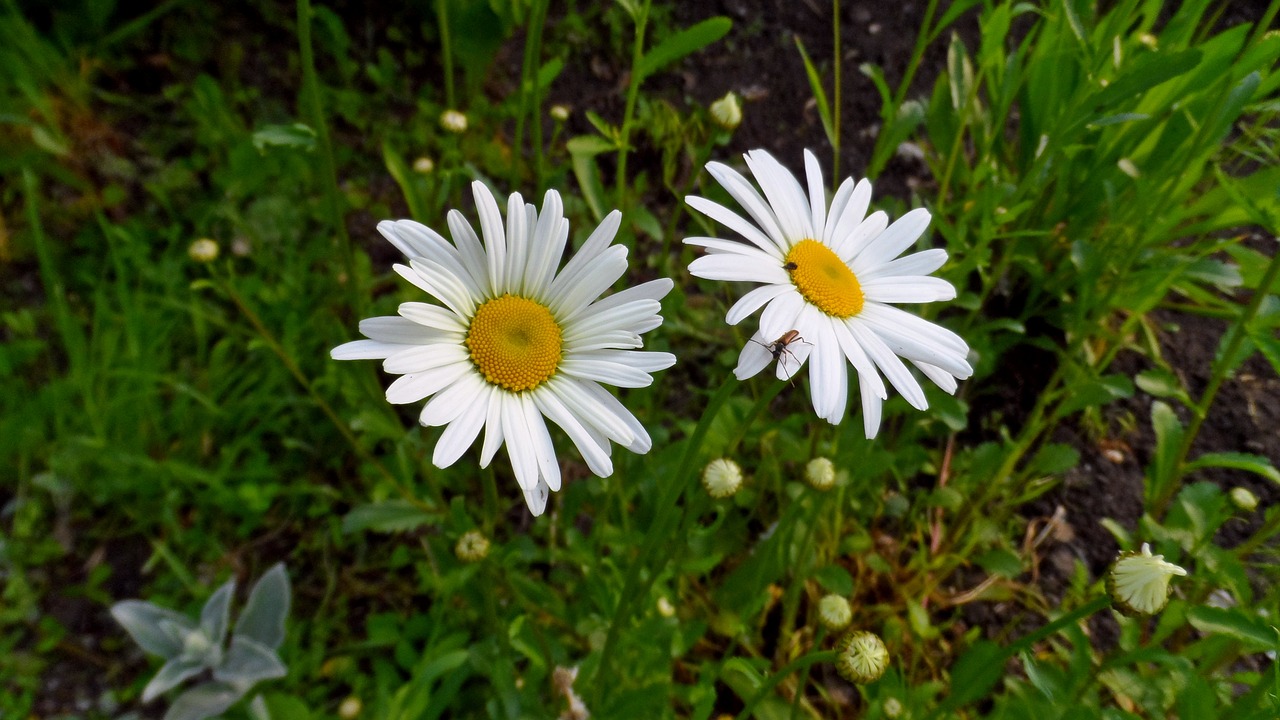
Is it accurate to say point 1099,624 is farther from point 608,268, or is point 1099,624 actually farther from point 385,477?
point 385,477

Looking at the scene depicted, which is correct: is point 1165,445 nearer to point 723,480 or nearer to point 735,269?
point 723,480

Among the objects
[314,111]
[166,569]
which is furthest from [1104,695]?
[166,569]

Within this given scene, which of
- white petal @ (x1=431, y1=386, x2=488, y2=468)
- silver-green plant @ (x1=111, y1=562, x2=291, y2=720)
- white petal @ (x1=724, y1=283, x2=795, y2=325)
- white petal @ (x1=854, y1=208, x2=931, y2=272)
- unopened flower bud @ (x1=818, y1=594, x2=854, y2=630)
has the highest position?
white petal @ (x1=724, y1=283, x2=795, y2=325)

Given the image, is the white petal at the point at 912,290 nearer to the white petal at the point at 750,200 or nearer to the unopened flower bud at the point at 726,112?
the white petal at the point at 750,200

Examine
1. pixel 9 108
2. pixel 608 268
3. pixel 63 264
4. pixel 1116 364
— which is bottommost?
pixel 1116 364

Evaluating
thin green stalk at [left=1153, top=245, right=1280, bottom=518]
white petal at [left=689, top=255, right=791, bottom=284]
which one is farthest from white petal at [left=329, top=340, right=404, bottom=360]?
thin green stalk at [left=1153, top=245, right=1280, bottom=518]

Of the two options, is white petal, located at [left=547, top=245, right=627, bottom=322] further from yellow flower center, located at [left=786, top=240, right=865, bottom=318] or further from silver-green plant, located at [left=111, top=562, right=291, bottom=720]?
silver-green plant, located at [left=111, top=562, right=291, bottom=720]
